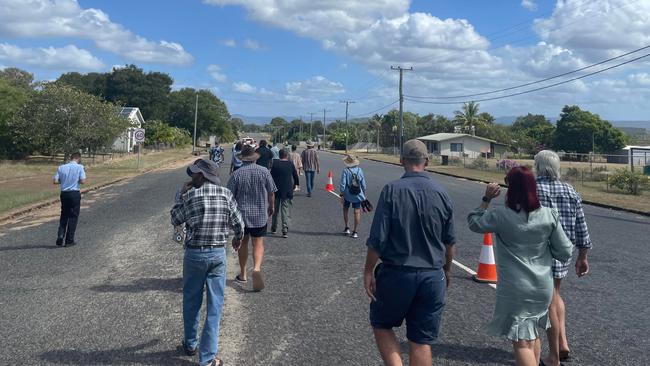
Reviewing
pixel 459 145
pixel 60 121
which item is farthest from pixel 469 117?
pixel 60 121

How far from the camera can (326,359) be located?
15.5 feet

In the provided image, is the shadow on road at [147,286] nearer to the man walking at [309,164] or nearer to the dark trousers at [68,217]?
the dark trousers at [68,217]

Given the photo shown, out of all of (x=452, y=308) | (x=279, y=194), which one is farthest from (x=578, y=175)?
(x=452, y=308)

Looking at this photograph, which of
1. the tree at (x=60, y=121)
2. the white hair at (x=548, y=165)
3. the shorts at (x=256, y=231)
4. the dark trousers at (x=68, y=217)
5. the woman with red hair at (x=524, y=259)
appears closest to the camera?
the woman with red hair at (x=524, y=259)

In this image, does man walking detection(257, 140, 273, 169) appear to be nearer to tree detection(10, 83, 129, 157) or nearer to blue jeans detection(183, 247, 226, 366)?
blue jeans detection(183, 247, 226, 366)

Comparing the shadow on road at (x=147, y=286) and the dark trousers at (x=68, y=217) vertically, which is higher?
the dark trousers at (x=68, y=217)

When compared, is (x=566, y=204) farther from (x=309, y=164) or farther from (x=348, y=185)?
(x=309, y=164)

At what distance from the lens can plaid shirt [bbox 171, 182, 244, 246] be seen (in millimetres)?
4668

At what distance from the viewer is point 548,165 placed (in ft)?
15.7

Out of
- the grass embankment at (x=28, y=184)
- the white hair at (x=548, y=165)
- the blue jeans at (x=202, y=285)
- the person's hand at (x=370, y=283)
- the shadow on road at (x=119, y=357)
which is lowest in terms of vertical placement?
the shadow on road at (x=119, y=357)

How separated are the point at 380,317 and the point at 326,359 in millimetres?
1232

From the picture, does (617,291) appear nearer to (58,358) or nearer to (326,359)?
(326,359)

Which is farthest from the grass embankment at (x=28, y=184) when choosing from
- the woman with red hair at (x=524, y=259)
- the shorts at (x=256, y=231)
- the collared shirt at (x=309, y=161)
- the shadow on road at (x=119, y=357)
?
the woman with red hair at (x=524, y=259)

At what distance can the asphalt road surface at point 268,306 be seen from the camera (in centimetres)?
489
